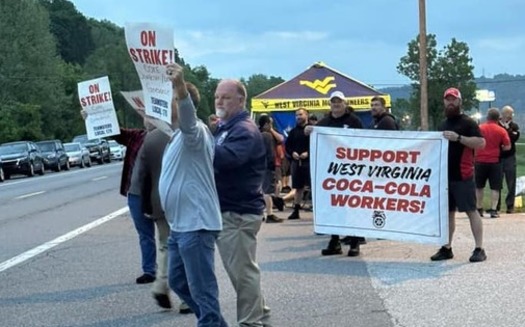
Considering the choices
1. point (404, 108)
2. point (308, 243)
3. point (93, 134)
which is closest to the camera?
point (93, 134)

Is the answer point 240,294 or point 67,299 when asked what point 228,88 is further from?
point 67,299

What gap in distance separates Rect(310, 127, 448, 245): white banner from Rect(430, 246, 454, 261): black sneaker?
10 centimetres

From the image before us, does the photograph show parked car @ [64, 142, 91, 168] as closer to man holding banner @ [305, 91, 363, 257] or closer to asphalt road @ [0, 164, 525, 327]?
asphalt road @ [0, 164, 525, 327]

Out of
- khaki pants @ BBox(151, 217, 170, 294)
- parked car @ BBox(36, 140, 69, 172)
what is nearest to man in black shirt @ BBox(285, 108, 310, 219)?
khaki pants @ BBox(151, 217, 170, 294)

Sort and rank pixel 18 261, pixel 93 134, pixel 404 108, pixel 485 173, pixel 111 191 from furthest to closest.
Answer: pixel 404 108 → pixel 111 191 → pixel 485 173 → pixel 18 261 → pixel 93 134

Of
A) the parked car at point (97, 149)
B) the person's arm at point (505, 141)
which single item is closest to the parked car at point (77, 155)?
the parked car at point (97, 149)

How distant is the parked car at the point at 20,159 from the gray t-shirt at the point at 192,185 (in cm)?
3247

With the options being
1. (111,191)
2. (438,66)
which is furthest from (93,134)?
(438,66)

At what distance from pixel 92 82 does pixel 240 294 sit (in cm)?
377

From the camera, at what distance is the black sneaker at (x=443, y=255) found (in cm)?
988

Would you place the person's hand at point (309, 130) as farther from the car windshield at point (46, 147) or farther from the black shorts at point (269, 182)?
the car windshield at point (46, 147)

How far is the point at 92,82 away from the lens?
29.3 feet

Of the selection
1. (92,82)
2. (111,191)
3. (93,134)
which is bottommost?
(111,191)

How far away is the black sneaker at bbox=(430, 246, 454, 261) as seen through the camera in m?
9.88
